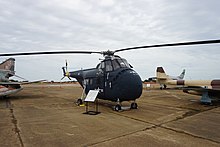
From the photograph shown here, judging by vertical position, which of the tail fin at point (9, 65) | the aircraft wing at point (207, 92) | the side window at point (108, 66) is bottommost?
the aircraft wing at point (207, 92)

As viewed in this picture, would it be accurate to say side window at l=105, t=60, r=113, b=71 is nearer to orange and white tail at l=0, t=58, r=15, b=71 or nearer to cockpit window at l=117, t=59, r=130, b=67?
cockpit window at l=117, t=59, r=130, b=67

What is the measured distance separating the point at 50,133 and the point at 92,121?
1.94 meters

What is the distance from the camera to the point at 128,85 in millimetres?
8891

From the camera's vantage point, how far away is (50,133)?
537cm

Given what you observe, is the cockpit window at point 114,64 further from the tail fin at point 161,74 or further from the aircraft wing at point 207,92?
the tail fin at point 161,74

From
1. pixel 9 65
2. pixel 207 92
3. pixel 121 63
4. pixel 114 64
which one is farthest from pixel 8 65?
pixel 207 92

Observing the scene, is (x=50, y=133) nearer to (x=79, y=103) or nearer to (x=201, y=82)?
(x=79, y=103)

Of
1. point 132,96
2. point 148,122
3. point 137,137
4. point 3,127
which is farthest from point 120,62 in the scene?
point 3,127

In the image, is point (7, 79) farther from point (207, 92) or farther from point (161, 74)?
point (161, 74)

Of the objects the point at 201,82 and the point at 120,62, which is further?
the point at 201,82

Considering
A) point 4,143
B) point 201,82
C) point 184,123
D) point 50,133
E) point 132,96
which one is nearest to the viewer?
point 4,143

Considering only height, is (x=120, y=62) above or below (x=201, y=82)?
above

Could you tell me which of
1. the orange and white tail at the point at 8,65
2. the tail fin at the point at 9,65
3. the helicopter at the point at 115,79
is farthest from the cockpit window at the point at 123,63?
the orange and white tail at the point at 8,65

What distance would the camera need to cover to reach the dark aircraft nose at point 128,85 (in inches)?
351
